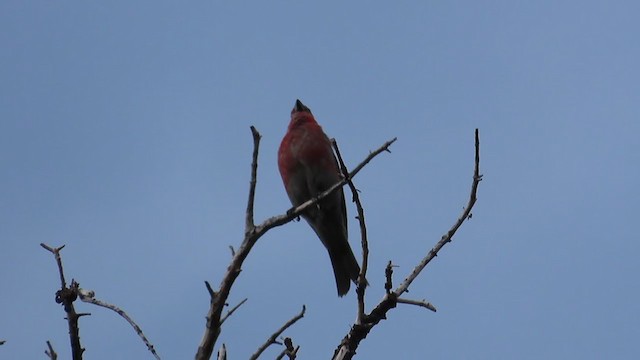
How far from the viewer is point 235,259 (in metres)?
3.69

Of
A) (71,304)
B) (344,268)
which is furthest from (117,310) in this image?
(344,268)

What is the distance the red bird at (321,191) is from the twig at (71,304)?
3.91 metres

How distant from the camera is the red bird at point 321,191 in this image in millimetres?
7613

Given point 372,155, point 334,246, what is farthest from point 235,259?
point 334,246

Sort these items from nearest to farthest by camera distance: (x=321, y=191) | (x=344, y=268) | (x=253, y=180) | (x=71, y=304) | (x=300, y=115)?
(x=71, y=304), (x=253, y=180), (x=344, y=268), (x=321, y=191), (x=300, y=115)

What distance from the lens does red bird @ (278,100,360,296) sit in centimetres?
761

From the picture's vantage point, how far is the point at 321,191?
305 inches

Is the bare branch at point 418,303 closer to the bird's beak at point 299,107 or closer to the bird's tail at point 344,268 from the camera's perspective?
the bird's tail at point 344,268

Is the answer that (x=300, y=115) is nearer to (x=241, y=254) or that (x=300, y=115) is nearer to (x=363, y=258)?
(x=363, y=258)

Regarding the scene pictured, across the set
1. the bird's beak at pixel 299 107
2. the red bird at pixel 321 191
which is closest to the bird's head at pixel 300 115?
the bird's beak at pixel 299 107

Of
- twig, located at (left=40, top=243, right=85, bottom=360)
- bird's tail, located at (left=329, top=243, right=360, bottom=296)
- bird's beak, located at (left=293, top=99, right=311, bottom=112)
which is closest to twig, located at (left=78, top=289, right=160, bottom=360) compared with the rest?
twig, located at (left=40, top=243, right=85, bottom=360)

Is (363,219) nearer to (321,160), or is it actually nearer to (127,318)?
(127,318)

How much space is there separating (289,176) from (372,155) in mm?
Answer: 3692

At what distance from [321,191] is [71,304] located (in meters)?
4.32
